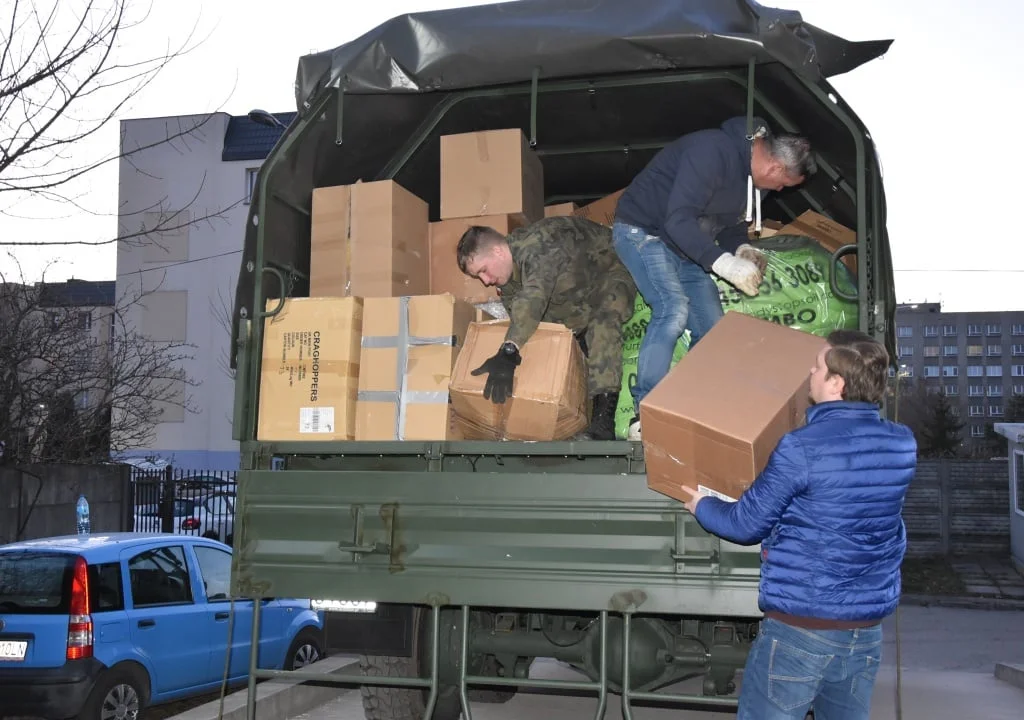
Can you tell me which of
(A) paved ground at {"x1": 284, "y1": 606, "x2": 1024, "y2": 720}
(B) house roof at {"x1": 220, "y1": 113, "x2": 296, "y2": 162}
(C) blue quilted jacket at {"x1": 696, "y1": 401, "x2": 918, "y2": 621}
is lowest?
(A) paved ground at {"x1": 284, "y1": 606, "x2": 1024, "y2": 720}

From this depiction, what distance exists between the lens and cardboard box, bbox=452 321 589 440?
4449 millimetres

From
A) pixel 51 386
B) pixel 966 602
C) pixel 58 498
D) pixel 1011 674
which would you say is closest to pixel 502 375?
pixel 1011 674

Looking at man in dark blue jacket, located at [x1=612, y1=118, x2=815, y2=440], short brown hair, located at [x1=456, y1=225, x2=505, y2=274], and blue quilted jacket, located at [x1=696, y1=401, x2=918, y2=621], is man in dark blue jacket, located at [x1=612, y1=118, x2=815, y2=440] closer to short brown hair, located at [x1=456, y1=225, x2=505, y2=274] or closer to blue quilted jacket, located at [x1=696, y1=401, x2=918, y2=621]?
short brown hair, located at [x1=456, y1=225, x2=505, y2=274]

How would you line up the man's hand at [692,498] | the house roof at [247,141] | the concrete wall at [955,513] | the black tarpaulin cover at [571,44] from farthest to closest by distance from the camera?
the house roof at [247,141] → the concrete wall at [955,513] → the black tarpaulin cover at [571,44] → the man's hand at [692,498]

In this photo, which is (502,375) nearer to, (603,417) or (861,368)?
(603,417)

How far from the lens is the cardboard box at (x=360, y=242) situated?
5121 millimetres

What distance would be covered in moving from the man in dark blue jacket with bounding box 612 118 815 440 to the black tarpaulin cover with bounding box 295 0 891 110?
14.4 inches

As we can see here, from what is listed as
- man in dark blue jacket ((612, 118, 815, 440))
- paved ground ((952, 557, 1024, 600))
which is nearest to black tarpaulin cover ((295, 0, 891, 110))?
man in dark blue jacket ((612, 118, 815, 440))

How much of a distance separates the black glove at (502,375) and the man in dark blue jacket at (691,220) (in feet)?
1.78

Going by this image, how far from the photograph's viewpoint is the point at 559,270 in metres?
4.78

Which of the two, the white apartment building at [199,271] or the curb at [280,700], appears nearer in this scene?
the curb at [280,700]

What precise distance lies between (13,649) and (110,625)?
1.95 feet

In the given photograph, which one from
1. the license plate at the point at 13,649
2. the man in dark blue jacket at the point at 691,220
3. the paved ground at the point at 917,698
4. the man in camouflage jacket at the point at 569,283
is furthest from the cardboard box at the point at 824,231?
the license plate at the point at 13,649

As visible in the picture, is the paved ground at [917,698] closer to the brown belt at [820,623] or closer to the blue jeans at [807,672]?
the blue jeans at [807,672]
